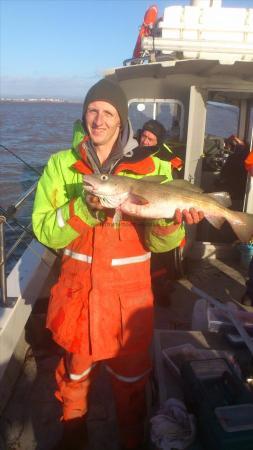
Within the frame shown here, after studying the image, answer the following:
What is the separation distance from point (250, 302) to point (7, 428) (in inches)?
138

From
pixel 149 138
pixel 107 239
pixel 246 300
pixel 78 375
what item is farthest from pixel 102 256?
pixel 149 138

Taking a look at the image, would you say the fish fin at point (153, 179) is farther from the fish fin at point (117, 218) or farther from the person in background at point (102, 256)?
the fish fin at point (117, 218)

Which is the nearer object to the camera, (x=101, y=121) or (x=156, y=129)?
(x=101, y=121)

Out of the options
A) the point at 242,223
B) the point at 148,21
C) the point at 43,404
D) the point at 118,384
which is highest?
the point at 148,21

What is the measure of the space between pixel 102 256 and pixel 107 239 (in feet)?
0.39

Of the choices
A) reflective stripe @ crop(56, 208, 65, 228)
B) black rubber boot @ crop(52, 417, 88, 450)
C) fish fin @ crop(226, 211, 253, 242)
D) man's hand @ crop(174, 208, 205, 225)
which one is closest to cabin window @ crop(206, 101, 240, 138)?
fish fin @ crop(226, 211, 253, 242)

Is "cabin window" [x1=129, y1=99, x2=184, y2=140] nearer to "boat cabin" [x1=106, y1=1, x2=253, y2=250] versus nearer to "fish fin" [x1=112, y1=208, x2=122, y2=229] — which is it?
"boat cabin" [x1=106, y1=1, x2=253, y2=250]

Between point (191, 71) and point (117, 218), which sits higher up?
point (191, 71)

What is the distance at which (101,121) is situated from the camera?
291 cm

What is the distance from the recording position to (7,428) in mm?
3686

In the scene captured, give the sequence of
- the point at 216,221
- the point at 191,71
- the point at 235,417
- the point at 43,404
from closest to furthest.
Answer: the point at 235,417, the point at 216,221, the point at 43,404, the point at 191,71

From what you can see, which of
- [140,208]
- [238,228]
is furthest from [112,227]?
[238,228]

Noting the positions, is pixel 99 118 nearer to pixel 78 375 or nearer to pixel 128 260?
pixel 128 260

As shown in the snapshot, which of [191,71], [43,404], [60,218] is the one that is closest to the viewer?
[60,218]
